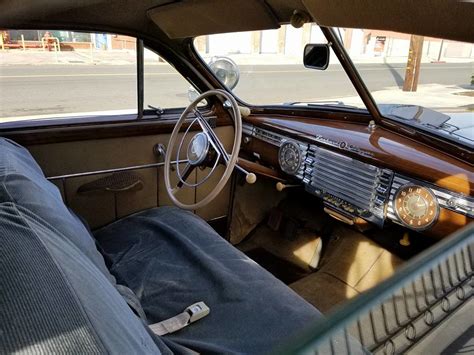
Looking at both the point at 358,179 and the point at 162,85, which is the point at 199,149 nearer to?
the point at 162,85

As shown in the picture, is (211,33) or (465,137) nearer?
(465,137)

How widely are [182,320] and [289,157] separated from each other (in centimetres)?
132

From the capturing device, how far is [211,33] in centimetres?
234

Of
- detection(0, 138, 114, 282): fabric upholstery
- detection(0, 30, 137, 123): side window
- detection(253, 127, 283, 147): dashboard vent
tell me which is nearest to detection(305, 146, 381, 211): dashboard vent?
detection(253, 127, 283, 147): dashboard vent

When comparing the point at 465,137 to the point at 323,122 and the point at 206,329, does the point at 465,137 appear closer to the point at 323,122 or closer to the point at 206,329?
the point at 323,122

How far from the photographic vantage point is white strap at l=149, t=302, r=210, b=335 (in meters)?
1.45

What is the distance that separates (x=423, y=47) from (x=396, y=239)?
1.04 metres

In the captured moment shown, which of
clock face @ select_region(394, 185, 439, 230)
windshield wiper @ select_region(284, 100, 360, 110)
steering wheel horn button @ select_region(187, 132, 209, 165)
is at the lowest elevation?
clock face @ select_region(394, 185, 439, 230)

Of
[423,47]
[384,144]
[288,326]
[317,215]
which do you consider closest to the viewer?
[288,326]

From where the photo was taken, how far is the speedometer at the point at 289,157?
2.47 metres

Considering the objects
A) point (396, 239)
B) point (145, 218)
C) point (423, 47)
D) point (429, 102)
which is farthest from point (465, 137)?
point (145, 218)

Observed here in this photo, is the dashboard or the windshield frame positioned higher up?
the windshield frame

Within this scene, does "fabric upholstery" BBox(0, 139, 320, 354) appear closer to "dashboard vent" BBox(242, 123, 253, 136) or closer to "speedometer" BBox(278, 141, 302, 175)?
"speedometer" BBox(278, 141, 302, 175)

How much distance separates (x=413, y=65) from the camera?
6.71 ft
